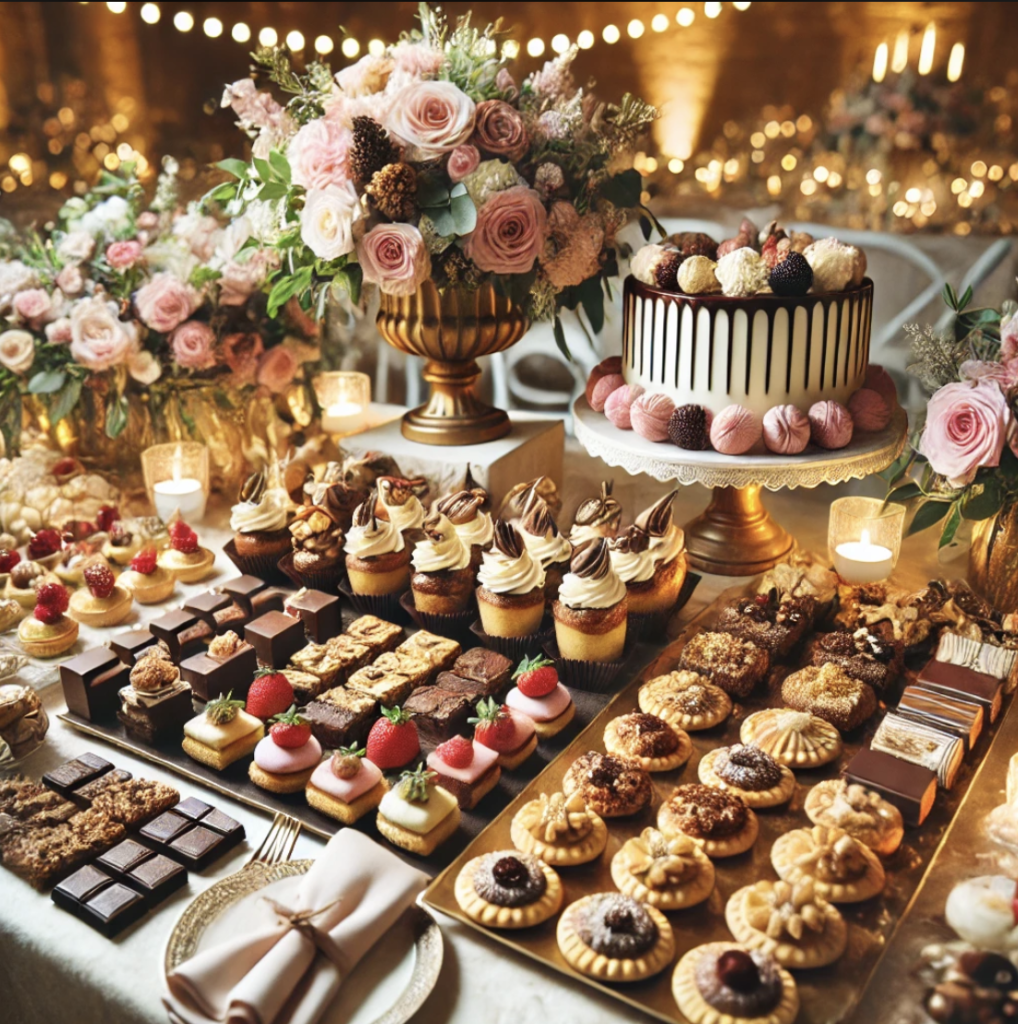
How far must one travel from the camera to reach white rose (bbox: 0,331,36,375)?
2.61 metres

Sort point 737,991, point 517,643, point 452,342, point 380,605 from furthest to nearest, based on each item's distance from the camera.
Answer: point 452,342 → point 380,605 → point 517,643 → point 737,991

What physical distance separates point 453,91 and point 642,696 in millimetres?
1332

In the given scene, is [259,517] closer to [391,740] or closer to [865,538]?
[391,740]

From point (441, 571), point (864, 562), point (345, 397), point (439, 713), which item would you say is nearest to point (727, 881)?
point (439, 713)

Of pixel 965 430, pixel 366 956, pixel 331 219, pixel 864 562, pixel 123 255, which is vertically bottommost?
pixel 366 956

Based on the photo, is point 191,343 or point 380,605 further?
point 191,343

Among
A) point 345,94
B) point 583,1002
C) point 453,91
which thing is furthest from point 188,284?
point 583,1002

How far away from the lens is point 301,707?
76.1 inches

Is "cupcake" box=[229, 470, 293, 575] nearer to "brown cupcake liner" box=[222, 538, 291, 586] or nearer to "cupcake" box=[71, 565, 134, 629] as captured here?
"brown cupcake liner" box=[222, 538, 291, 586]

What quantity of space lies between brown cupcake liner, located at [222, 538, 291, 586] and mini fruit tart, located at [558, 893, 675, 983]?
1.27 m

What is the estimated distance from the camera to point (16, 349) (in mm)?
2623

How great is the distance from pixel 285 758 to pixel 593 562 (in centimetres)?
68

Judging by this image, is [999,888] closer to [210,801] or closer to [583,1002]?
[583,1002]

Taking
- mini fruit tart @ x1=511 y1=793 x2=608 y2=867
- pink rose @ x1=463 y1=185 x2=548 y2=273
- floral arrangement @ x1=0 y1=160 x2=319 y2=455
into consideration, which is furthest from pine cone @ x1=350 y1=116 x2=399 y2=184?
mini fruit tart @ x1=511 y1=793 x2=608 y2=867
